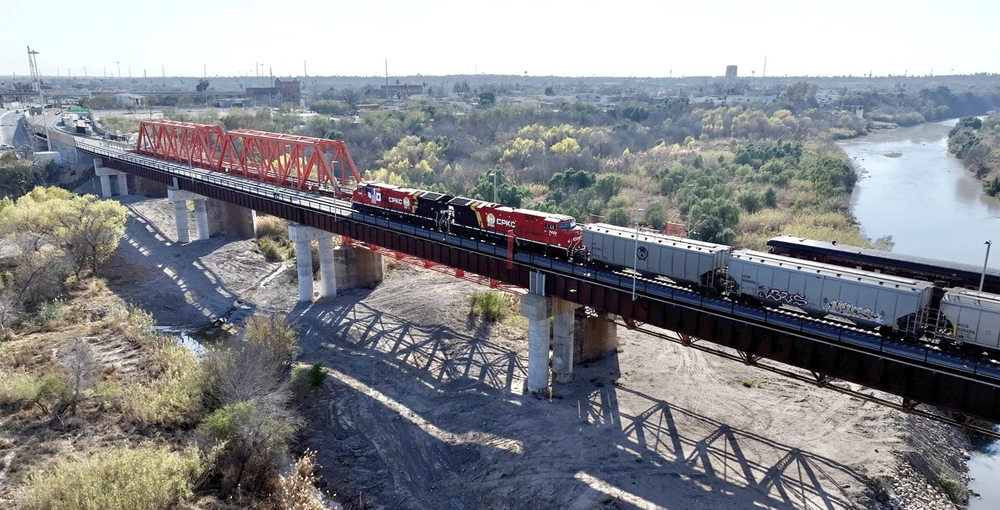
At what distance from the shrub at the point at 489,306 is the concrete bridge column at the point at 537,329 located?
11599mm

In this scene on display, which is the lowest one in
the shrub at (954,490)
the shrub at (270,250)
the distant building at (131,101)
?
the shrub at (954,490)

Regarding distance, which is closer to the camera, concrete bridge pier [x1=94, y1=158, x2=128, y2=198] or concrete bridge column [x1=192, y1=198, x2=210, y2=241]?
concrete bridge column [x1=192, y1=198, x2=210, y2=241]

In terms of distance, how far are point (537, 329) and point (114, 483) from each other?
2207 cm

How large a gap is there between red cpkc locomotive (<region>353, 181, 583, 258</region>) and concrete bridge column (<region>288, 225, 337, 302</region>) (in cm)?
550

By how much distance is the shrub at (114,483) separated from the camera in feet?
81.4

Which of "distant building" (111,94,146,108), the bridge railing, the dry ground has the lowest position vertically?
the dry ground

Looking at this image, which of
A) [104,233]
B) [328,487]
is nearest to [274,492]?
[328,487]

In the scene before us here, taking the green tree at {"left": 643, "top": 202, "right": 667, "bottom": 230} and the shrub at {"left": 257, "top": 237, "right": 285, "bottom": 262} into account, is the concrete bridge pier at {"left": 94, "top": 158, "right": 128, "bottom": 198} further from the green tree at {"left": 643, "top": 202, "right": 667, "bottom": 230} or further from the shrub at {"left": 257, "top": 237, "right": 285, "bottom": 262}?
the green tree at {"left": 643, "top": 202, "right": 667, "bottom": 230}

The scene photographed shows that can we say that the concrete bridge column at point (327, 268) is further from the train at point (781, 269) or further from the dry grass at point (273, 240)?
the dry grass at point (273, 240)

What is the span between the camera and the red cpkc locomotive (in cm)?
3869

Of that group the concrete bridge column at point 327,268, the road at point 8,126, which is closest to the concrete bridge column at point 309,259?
the concrete bridge column at point 327,268

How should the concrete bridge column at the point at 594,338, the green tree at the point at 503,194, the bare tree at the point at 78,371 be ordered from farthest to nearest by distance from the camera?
the green tree at the point at 503,194 → the concrete bridge column at the point at 594,338 → the bare tree at the point at 78,371

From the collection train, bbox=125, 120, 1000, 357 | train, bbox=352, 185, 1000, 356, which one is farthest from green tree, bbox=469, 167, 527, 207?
train, bbox=352, 185, 1000, 356

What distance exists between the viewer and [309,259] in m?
56.6
